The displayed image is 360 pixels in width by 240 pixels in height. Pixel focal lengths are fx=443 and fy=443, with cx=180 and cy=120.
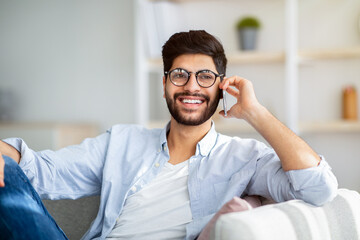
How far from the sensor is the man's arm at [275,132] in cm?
136

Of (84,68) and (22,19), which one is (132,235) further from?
(22,19)

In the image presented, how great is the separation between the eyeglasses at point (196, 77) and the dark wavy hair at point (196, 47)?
0.21 ft

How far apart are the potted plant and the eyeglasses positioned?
1.63 meters

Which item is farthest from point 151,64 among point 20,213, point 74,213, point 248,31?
point 20,213

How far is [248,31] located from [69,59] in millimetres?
1702

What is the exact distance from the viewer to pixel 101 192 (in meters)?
1.64

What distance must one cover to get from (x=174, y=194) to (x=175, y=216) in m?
0.08

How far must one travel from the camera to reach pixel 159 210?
1.53m

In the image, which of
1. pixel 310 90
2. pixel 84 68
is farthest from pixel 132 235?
pixel 84 68

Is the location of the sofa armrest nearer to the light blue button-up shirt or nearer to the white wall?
the light blue button-up shirt

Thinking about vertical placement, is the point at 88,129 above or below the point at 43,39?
below

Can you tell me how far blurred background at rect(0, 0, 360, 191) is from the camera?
10.8 ft

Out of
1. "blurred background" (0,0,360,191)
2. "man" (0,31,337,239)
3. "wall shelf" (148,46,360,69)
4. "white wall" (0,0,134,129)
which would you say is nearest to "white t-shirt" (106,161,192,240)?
"man" (0,31,337,239)

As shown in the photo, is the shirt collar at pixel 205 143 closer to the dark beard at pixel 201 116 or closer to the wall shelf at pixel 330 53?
the dark beard at pixel 201 116
